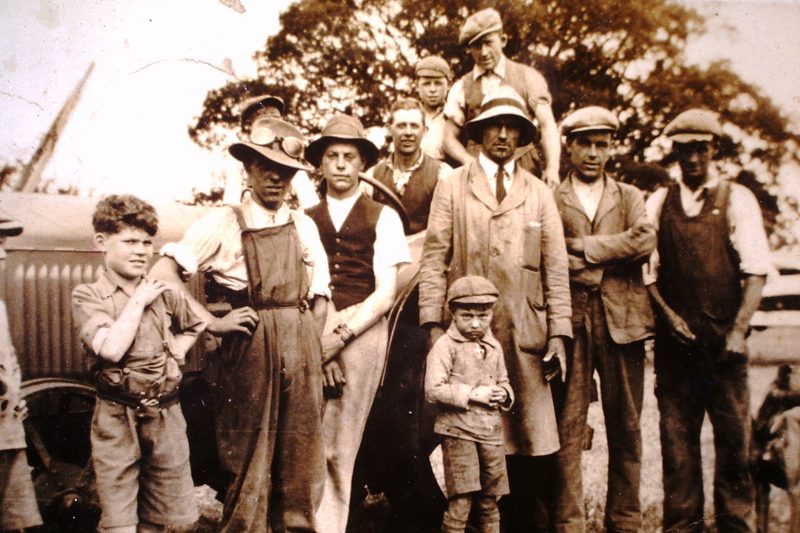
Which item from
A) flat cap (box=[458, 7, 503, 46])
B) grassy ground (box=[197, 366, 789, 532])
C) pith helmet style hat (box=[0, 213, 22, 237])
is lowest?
grassy ground (box=[197, 366, 789, 532])

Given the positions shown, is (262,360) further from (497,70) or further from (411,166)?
(497,70)

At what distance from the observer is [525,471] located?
4438 mm

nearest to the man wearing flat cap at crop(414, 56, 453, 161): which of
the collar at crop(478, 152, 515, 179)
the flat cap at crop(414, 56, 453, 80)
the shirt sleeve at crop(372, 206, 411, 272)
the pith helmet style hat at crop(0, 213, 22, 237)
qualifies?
the flat cap at crop(414, 56, 453, 80)

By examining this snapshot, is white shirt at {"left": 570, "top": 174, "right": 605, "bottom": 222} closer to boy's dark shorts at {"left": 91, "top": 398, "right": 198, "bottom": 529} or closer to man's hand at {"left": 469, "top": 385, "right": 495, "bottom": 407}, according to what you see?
man's hand at {"left": 469, "top": 385, "right": 495, "bottom": 407}

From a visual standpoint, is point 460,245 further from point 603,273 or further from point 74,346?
point 74,346

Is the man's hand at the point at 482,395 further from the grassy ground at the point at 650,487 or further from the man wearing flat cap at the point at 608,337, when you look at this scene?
the grassy ground at the point at 650,487

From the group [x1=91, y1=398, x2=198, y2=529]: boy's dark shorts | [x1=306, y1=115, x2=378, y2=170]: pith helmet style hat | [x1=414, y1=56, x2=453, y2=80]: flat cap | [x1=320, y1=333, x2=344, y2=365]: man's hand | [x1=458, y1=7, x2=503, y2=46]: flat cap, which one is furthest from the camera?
[x1=414, y1=56, x2=453, y2=80]: flat cap

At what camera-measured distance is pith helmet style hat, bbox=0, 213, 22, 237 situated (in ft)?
14.4

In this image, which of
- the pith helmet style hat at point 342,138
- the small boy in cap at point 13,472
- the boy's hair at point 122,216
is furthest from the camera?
the pith helmet style hat at point 342,138

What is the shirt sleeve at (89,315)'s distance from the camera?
3.84 metres

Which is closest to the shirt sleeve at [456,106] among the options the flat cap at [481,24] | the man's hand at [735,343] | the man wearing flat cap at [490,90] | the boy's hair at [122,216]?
the man wearing flat cap at [490,90]

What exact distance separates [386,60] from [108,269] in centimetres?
224

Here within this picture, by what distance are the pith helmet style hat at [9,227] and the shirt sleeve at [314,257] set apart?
5.18 feet

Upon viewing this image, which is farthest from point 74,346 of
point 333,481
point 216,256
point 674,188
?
point 674,188
